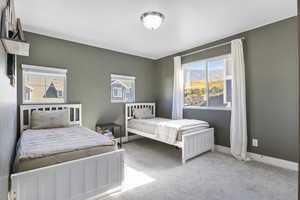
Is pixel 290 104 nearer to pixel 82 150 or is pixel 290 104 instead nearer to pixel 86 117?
pixel 82 150

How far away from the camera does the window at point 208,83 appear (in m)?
3.25

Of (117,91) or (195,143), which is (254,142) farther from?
(117,91)

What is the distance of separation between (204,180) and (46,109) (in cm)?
309

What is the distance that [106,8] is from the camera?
2191 millimetres

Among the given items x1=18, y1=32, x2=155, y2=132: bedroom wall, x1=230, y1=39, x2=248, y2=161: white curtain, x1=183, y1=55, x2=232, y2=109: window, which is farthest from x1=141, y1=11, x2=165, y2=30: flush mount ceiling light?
x1=18, y1=32, x2=155, y2=132: bedroom wall

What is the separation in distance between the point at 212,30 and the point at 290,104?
1.77m

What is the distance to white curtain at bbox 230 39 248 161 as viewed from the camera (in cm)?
279

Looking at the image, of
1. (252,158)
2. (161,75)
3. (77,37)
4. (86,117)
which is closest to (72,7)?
(77,37)

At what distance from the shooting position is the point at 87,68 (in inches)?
140

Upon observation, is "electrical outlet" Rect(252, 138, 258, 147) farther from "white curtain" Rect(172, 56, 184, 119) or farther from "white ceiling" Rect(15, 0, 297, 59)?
"white ceiling" Rect(15, 0, 297, 59)

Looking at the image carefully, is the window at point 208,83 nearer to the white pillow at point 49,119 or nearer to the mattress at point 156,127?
the mattress at point 156,127

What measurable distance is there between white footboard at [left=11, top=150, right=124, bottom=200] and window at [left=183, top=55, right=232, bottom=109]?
2481mm

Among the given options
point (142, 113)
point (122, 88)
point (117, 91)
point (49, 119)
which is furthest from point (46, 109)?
point (142, 113)

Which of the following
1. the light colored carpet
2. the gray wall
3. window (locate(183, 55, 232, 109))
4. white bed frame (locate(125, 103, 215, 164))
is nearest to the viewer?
the gray wall
